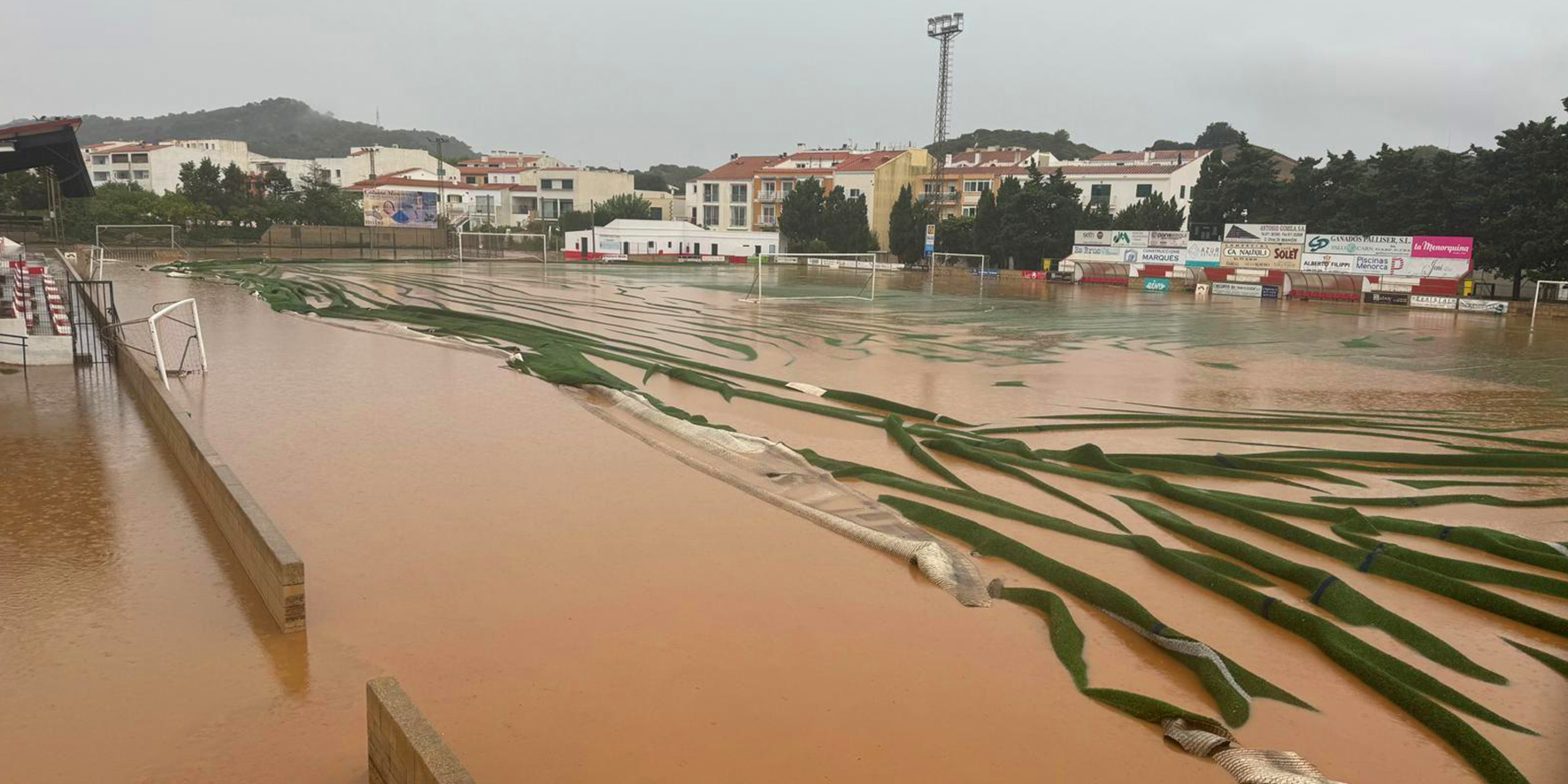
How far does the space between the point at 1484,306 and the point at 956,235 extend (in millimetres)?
31560

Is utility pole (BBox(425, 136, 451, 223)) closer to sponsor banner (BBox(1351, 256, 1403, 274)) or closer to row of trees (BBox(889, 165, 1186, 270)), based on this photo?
row of trees (BBox(889, 165, 1186, 270))

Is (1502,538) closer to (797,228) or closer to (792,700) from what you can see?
(792,700)

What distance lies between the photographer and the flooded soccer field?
4184 mm

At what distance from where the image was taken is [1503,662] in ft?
17.2

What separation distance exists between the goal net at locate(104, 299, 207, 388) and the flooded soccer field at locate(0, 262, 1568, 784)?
49 cm

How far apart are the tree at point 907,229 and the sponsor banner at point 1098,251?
565 inches

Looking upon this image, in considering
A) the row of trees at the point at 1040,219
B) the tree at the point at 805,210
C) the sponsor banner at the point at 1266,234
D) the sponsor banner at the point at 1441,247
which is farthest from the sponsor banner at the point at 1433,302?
the tree at the point at 805,210

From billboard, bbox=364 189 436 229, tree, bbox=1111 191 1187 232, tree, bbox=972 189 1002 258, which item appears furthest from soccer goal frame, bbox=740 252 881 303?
billboard, bbox=364 189 436 229

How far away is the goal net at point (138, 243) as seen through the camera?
140 ft

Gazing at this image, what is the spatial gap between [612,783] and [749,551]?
2779 millimetres

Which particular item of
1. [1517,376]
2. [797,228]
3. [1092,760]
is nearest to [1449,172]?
[1517,376]

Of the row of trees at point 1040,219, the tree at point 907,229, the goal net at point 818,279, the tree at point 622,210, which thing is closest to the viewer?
the goal net at point 818,279

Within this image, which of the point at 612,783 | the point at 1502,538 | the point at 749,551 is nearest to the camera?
the point at 612,783

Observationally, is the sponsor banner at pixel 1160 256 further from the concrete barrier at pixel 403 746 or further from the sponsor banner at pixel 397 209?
the sponsor banner at pixel 397 209
